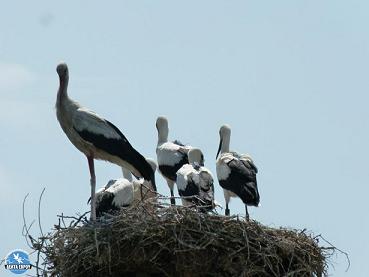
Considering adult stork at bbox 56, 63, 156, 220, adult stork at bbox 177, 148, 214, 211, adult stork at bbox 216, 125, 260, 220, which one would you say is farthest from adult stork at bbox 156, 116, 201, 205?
adult stork at bbox 56, 63, 156, 220

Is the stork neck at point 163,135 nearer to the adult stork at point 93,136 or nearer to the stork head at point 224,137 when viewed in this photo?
the stork head at point 224,137

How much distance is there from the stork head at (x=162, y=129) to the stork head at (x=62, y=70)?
3484 millimetres

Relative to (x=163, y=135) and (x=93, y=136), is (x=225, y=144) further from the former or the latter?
(x=93, y=136)

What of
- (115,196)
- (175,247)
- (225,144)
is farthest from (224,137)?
(175,247)

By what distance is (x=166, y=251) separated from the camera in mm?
13430

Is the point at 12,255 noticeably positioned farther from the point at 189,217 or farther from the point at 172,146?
the point at 172,146

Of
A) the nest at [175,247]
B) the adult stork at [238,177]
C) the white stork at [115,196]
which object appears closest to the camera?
the nest at [175,247]

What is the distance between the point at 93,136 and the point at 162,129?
12.4 ft

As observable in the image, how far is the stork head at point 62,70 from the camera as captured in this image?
1526 cm

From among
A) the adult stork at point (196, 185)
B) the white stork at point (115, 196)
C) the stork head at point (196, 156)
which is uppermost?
the stork head at point (196, 156)

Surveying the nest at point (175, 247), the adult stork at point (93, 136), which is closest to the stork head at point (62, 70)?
the adult stork at point (93, 136)

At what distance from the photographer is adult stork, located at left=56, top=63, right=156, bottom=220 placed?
15.0 meters

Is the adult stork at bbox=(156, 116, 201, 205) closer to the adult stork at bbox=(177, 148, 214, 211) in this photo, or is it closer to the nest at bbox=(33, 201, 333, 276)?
the adult stork at bbox=(177, 148, 214, 211)

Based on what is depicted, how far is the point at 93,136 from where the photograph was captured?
15.0 meters
